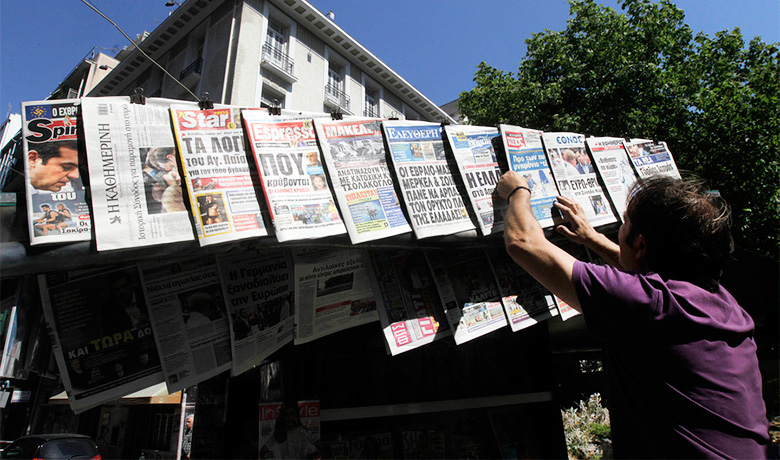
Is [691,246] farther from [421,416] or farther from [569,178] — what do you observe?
[421,416]

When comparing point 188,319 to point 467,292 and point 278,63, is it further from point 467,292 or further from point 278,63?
point 278,63

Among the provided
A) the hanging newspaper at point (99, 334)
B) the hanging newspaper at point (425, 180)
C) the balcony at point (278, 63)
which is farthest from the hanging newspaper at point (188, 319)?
the balcony at point (278, 63)

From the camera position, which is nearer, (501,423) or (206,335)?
(206,335)

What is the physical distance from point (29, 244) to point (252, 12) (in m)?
15.7

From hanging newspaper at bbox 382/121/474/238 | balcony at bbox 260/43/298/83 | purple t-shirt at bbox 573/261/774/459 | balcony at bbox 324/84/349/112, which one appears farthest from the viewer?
balcony at bbox 324/84/349/112

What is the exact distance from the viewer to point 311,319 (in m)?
1.95

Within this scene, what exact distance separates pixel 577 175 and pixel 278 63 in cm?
1478

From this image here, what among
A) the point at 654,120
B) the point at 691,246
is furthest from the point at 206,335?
the point at 654,120

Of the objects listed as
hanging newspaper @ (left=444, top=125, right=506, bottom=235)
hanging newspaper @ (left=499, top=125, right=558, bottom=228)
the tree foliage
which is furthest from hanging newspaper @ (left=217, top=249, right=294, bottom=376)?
the tree foliage

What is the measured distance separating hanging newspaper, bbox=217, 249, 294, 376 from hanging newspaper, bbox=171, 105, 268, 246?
43 cm

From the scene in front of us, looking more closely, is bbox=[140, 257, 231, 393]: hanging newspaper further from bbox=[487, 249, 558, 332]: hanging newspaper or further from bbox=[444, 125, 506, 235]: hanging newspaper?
bbox=[487, 249, 558, 332]: hanging newspaper

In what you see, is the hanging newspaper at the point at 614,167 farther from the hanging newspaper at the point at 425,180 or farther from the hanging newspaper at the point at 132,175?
the hanging newspaper at the point at 132,175

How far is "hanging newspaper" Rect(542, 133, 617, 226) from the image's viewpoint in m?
2.12

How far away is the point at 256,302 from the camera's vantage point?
1.85m
